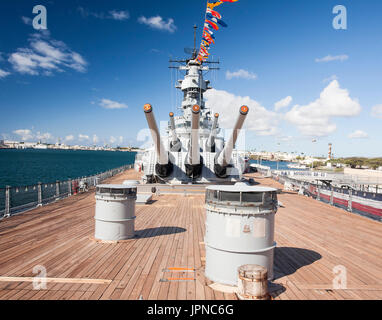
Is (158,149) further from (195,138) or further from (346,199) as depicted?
(346,199)

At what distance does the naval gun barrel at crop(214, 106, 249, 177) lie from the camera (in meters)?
7.82

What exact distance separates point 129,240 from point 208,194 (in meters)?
2.93

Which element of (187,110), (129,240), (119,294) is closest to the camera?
(119,294)

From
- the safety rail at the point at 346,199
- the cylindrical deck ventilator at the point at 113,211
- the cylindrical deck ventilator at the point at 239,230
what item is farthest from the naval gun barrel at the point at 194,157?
the safety rail at the point at 346,199

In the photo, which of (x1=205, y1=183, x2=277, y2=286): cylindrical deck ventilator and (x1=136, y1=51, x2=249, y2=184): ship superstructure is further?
(x1=136, y1=51, x2=249, y2=184): ship superstructure

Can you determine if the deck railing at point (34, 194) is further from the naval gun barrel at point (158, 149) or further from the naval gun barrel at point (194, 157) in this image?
the naval gun barrel at point (194, 157)

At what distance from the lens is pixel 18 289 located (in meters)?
3.60

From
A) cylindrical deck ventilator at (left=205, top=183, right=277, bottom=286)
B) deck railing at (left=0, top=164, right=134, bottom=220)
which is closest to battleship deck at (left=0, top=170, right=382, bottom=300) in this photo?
cylindrical deck ventilator at (left=205, top=183, right=277, bottom=286)

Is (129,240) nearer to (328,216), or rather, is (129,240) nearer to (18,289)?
(18,289)

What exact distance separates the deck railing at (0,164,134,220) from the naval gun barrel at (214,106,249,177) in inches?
297

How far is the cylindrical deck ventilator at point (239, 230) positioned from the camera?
369 centimetres

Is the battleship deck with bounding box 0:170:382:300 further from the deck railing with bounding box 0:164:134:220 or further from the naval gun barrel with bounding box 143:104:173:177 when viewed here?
the naval gun barrel with bounding box 143:104:173:177

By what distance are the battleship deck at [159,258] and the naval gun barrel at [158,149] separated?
3140mm

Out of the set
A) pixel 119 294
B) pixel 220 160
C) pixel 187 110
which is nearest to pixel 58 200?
pixel 220 160
